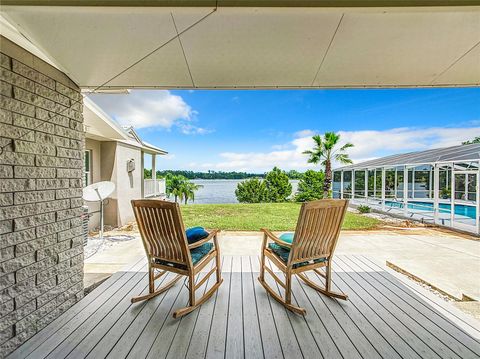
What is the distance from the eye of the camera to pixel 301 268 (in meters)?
2.07

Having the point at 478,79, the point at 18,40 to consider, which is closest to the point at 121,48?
the point at 18,40

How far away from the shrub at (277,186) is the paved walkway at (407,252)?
35.7 feet

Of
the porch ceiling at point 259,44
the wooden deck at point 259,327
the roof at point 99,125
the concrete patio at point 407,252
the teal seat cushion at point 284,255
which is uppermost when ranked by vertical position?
the roof at point 99,125

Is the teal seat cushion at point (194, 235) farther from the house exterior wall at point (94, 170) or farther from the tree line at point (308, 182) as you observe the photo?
the tree line at point (308, 182)

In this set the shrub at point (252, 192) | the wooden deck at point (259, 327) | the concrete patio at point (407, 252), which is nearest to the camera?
the wooden deck at point (259, 327)

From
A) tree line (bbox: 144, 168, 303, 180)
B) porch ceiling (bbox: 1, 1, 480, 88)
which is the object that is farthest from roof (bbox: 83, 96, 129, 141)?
tree line (bbox: 144, 168, 303, 180)

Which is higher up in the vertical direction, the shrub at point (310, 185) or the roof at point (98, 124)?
the roof at point (98, 124)

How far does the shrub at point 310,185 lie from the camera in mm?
14893

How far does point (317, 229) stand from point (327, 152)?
972 centimetres

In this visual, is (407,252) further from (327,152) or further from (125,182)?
(125,182)

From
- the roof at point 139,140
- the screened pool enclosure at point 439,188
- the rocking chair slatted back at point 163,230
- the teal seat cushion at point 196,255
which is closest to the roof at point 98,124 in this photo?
the roof at point 139,140

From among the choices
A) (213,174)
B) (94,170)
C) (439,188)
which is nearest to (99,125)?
(94,170)

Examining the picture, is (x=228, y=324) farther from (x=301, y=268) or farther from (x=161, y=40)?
(x=161, y=40)

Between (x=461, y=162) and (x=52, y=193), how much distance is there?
9.75m
